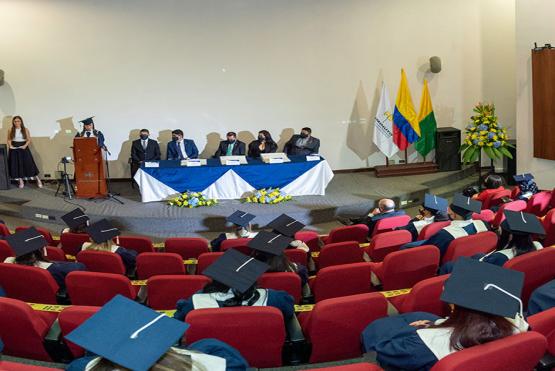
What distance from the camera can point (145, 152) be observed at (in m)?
11.1

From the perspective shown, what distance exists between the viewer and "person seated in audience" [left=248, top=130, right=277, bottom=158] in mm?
11016

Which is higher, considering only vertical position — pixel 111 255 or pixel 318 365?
pixel 111 255

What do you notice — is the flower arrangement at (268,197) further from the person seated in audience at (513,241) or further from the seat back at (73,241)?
the person seated in audience at (513,241)

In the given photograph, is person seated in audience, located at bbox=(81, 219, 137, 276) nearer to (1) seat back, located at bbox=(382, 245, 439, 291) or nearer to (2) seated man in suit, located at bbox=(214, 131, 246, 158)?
(1) seat back, located at bbox=(382, 245, 439, 291)

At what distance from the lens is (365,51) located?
39.3ft

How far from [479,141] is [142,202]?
557 cm

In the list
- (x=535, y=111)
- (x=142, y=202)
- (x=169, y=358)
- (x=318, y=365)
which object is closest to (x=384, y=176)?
(x=535, y=111)

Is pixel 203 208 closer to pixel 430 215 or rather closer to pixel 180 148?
pixel 180 148

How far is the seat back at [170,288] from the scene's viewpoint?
4332mm

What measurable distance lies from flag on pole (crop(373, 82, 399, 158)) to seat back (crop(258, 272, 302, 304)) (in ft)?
25.8

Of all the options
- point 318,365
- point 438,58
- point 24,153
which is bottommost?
point 318,365

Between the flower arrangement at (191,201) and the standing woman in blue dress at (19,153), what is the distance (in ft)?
10.2

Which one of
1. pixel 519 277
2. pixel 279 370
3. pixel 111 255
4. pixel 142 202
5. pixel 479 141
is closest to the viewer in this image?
pixel 519 277

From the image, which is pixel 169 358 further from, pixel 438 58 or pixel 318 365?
pixel 438 58
